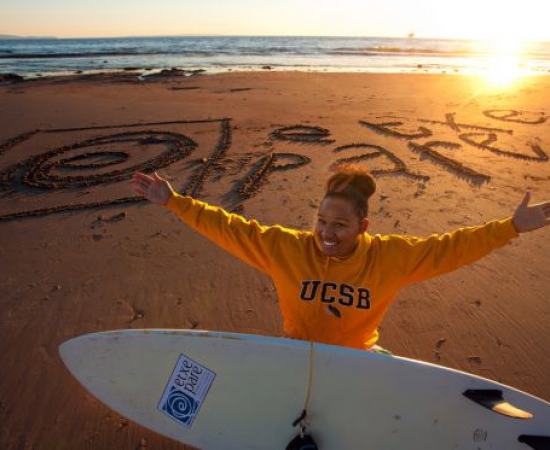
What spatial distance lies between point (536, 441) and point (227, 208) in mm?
3643

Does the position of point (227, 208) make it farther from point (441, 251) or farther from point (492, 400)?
point (492, 400)

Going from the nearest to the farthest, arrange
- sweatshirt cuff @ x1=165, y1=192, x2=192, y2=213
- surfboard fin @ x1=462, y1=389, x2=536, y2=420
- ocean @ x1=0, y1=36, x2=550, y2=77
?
surfboard fin @ x1=462, y1=389, x2=536, y2=420, sweatshirt cuff @ x1=165, y1=192, x2=192, y2=213, ocean @ x1=0, y1=36, x2=550, y2=77

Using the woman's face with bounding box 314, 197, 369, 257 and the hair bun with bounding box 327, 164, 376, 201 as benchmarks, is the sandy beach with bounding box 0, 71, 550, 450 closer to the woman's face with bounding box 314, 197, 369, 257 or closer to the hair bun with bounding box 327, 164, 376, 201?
the woman's face with bounding box 314, 197, 369, 257

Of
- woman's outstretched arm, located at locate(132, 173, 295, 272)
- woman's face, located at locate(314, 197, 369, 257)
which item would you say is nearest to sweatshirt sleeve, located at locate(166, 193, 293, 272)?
woman's outstretched arm, located at locate(132, 173, 295, 272)

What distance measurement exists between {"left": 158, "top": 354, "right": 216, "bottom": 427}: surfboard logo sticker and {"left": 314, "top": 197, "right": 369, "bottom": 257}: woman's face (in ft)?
2.82

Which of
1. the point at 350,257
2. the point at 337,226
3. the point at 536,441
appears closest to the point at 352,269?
the point at 350,257

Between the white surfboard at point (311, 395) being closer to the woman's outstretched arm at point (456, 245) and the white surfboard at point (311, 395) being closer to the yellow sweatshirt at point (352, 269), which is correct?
the yellow sweatshirt at point (352, 269)

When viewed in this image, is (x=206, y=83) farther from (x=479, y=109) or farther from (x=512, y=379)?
(x=512, y=379)

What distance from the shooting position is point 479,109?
A: 30.0ft

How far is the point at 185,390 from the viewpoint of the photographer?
2.05m

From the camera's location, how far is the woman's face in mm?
1911

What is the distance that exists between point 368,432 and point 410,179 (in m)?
4.15

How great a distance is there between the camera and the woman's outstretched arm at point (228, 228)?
6.93 ft

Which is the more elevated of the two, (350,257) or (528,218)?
(528,218)
